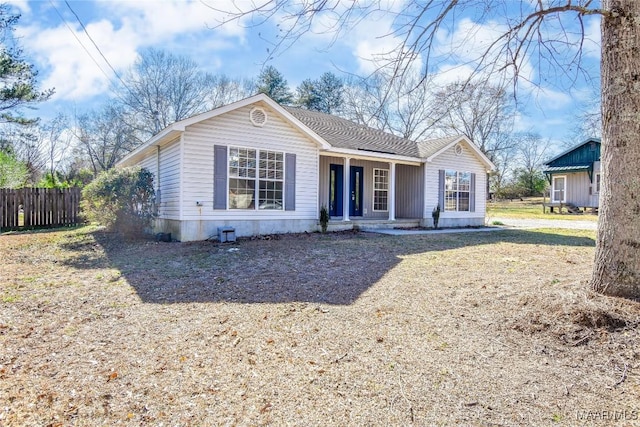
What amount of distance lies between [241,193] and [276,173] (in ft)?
4.08

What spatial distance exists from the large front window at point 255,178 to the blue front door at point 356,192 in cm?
419

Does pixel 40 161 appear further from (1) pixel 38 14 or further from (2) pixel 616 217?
(2) pixel 616 217

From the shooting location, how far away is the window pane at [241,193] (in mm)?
10000

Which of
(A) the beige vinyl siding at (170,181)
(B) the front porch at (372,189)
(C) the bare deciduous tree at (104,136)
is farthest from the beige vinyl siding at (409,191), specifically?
(C) the bare deciduous tree at (104,136)

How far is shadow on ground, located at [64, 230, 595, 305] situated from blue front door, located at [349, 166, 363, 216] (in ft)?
10.9

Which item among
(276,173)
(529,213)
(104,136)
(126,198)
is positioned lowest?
(529,213)

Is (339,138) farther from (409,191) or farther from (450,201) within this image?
(450,201)

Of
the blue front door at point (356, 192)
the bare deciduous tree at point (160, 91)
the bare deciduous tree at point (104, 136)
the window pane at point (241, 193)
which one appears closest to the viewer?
the window pane at point (241, 193)

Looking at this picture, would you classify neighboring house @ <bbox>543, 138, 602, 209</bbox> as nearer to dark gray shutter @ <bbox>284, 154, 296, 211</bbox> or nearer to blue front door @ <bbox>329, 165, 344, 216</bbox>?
blue front door @ <bbox>329, 165, 344, 216</bbox>

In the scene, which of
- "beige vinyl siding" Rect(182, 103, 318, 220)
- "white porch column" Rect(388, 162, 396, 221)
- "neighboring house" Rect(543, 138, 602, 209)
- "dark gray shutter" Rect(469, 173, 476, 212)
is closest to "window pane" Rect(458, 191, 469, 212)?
"dark gray shutter" Rect(469, 173, 476, 212)

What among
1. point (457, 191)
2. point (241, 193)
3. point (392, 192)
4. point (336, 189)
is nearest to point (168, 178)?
point (241, 193)

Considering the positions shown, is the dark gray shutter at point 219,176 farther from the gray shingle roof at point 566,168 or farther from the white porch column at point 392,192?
the gray shingle roof at point 566,168

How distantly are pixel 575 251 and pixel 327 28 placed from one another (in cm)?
801

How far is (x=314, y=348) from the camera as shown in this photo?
3168 mm
